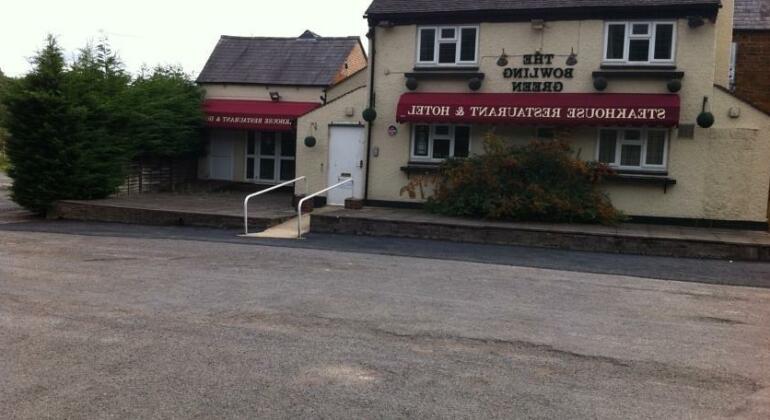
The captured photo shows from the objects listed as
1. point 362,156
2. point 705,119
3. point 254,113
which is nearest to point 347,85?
point 254,113

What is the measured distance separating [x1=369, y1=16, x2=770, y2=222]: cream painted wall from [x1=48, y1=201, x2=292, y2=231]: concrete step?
216 inches

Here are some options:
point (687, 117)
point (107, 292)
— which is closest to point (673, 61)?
point (687, 117)

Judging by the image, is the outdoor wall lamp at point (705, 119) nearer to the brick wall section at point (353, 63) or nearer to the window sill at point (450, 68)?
the window sill at point (450, 68)

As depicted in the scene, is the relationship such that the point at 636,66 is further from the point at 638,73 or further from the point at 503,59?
the point at 503,59

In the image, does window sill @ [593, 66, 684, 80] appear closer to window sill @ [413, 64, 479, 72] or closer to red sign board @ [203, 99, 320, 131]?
window sill @ [413, 64, 479, 72]

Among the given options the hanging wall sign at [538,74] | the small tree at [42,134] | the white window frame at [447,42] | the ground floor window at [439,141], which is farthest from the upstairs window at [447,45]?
the small tree at [42,134]

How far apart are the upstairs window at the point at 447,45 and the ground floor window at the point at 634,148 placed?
12.2 ft

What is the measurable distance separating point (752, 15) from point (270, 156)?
1589 centimetres

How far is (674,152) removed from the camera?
623 inches

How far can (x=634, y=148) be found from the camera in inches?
645

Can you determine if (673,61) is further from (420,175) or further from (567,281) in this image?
(567,281)

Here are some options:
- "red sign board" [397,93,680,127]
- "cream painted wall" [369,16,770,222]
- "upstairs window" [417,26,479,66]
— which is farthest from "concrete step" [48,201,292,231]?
"cream painted wall" [369,16,770,222]

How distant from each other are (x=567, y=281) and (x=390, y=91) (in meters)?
9.30

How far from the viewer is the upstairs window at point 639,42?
1594 cm
